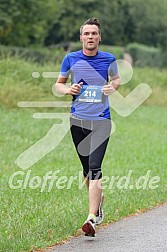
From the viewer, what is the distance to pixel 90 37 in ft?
26.4

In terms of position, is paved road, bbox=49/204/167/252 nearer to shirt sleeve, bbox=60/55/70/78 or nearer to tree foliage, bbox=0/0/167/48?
shirt sleeve, bbox=60/55/70/78

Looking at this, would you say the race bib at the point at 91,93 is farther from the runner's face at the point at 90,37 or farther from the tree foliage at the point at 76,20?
the tree foliage at the point at 76,20

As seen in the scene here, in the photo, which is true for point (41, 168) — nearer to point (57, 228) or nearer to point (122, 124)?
point (57, 228)

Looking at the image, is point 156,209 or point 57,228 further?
point 156,209

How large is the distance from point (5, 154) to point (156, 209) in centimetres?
624

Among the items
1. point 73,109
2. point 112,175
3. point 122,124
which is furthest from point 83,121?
point 122,124

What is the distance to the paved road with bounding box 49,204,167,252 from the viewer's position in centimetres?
746

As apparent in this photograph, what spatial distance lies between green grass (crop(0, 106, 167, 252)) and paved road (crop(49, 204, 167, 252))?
0.72 ft

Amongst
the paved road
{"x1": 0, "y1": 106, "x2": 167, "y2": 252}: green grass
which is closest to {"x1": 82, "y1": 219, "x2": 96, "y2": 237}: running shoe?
the paved road

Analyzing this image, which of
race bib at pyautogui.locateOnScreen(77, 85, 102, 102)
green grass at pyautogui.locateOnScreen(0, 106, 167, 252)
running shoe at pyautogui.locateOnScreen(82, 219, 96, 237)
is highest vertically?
race bib at pyautogui.locateOnScreen(77, 85, 102, 102)

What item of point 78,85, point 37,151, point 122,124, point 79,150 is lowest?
point 122,124

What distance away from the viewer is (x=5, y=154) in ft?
51.4

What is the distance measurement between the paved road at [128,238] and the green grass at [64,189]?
0.72 feet

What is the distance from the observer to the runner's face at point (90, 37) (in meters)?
8.03
